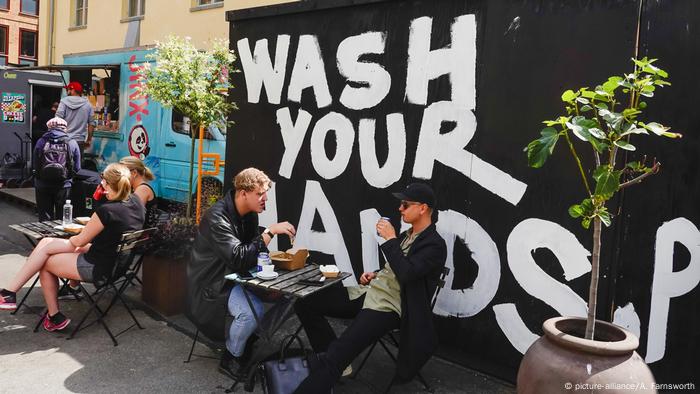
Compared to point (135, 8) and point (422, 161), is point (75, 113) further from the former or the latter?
point (422, 161)

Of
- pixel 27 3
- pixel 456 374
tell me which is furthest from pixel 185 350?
pixel 27 3

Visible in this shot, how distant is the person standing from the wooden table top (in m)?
4.53

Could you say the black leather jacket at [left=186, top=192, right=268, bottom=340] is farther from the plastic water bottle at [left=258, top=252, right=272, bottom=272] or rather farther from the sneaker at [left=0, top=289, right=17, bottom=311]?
the sneaker at [left=0, top=289, right=17, bottom=311]

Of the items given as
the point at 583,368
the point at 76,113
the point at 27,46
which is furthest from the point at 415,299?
the point at 27,46

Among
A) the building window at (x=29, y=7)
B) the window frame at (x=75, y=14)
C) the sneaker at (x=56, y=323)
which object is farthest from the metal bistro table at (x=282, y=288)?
the building window at (x=29, y=7)

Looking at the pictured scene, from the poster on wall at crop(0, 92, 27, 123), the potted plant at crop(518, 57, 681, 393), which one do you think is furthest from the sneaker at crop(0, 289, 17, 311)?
the poster on wall at crop(0, 92, 27, 123)

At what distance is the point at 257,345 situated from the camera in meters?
4.62

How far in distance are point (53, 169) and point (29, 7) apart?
32.6m

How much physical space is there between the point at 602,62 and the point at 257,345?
3.22 metres

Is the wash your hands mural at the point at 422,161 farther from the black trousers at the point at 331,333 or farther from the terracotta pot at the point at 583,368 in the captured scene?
the terracotta pot at the point at 583,368

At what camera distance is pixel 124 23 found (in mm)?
15547

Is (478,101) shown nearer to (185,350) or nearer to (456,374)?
(456,374)

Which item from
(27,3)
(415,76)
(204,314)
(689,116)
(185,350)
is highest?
(27,3)

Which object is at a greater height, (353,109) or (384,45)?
(384,45)
